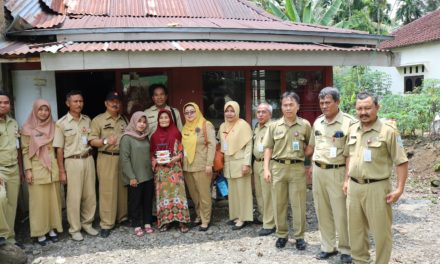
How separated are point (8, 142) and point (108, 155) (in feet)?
3.77

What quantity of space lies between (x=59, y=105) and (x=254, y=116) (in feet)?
10.7

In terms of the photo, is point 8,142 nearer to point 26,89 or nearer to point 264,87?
point 26,89

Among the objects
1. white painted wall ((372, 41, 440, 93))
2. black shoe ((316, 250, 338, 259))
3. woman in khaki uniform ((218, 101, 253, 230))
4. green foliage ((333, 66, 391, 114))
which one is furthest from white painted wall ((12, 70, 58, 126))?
white painted wall ((372, 41, 440, 93))

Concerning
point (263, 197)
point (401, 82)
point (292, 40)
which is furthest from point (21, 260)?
point (401, 82)

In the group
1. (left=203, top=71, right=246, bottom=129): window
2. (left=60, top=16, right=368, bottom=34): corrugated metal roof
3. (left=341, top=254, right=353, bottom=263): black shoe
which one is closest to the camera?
(left=341, top=254, right=353, bottom=263): black shoe

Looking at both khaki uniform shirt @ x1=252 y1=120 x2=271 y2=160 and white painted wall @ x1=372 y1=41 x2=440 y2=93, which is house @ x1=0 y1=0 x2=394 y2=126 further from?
white painted wall @ x1=372 y1=41 x2=440 y2=93

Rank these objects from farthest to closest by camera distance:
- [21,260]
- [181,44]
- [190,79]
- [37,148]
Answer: [190,79]
[181,44]
[37,148]
[21,260]

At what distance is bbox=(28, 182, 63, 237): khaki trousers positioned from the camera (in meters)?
4.84

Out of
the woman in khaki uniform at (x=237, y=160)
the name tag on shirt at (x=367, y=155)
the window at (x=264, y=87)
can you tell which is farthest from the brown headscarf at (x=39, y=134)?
the name tag on shirt at (x=367, y=155)

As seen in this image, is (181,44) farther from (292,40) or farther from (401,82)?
(401,82)

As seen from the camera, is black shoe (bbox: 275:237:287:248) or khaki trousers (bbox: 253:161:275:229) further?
khaki trousers (bbox: 253:161:275:229)

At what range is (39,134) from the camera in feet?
15.7

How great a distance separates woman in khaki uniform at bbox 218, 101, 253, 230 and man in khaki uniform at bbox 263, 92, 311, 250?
27.1 inches

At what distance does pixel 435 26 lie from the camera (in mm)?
17484
